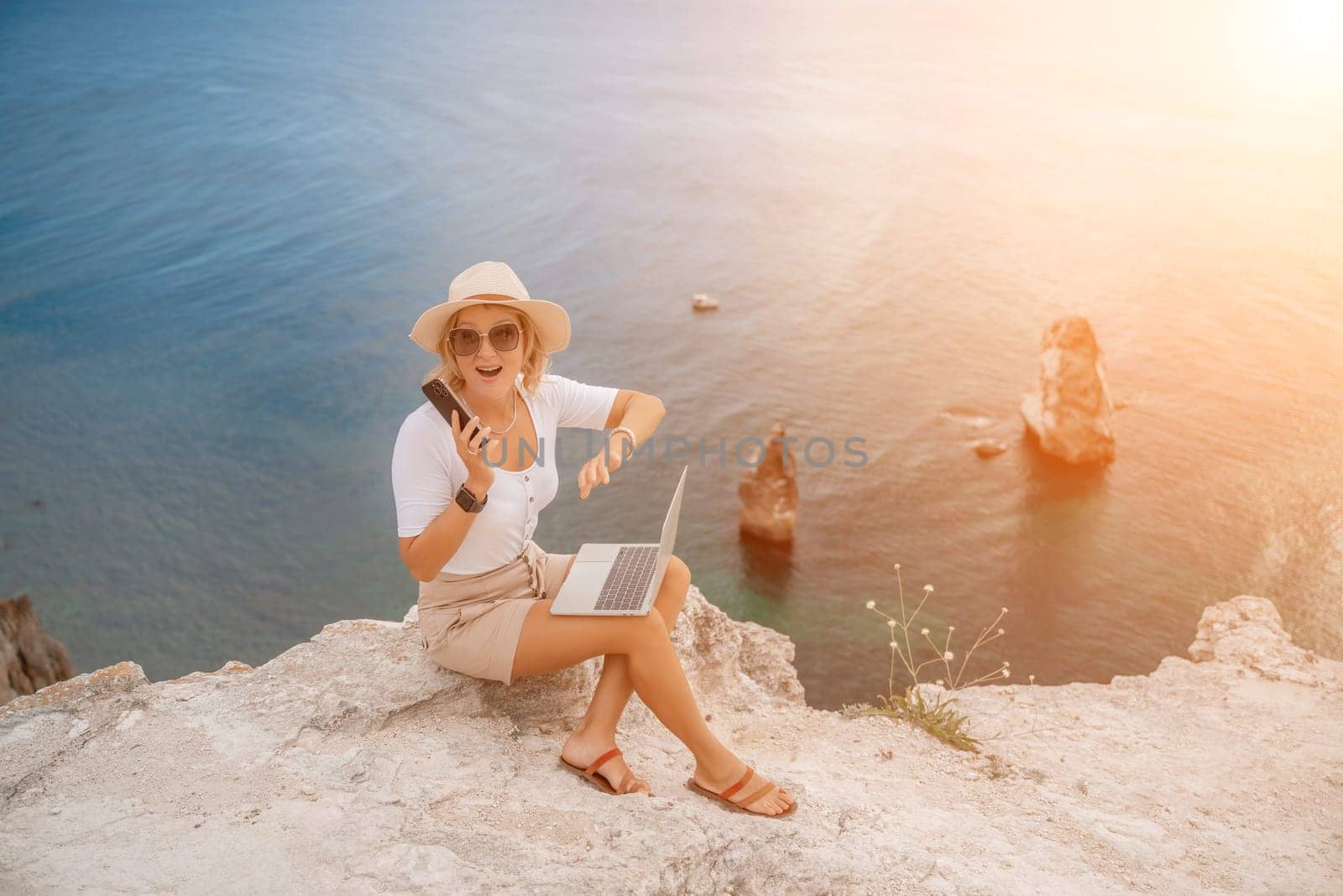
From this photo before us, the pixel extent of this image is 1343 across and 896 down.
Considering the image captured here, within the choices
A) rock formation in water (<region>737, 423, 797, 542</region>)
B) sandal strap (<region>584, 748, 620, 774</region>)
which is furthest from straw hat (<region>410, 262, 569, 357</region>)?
rock formation in water (<region>737, 423, 797, 542</region>)

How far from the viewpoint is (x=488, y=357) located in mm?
4941

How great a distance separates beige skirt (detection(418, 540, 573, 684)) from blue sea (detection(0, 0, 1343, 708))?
30359 millimetres

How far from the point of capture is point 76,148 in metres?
102

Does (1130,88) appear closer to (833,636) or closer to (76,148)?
(833,636)

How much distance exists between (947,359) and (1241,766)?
200ft

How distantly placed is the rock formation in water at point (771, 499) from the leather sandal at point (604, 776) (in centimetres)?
3728

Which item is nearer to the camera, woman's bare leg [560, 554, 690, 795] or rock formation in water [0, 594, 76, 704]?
woman's bare leg [560, 554, 690, 795]

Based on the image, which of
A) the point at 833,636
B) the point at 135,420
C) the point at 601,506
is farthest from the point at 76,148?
the point at 833,636

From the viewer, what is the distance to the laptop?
16.1ft

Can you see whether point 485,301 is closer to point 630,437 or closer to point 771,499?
point 630,437

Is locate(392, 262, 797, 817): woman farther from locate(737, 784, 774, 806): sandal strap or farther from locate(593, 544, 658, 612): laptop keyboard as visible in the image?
locate(593, 544, 658, 612): laptop keyboard

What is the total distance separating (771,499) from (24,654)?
30.3 metres

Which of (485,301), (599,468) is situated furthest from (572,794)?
(485,301)

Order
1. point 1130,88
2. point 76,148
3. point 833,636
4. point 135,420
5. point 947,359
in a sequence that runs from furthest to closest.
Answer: point 1130,88 → point 76,148 → point 947,359 → point 135,420 → point 833,636
